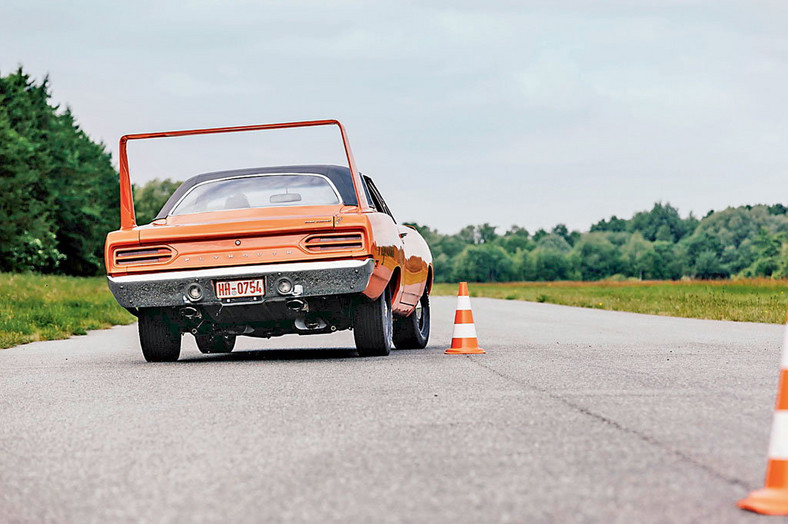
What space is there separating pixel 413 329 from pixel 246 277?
284 centimetres

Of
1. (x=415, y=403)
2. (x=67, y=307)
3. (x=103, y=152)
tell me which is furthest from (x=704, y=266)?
(x=415, y=403)

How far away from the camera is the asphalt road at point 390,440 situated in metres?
3.52

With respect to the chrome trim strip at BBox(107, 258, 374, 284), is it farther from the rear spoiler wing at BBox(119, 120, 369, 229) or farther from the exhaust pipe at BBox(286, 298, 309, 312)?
the rear spoiler wing at BBox(119, 120, 369, 229)

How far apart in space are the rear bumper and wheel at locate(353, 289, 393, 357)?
551mm

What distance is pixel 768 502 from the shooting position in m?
3.35

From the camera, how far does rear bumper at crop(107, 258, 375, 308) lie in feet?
28.2

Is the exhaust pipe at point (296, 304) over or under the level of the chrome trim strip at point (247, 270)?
under

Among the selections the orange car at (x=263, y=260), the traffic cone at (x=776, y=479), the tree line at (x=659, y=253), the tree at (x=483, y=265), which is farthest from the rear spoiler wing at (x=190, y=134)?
the tree at (x=483, y=265)

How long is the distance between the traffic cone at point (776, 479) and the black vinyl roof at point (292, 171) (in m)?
6.00

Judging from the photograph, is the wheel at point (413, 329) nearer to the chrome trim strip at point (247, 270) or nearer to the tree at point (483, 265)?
the chrome trim strip at point (247, 270)

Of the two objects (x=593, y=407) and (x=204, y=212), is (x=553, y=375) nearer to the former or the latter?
(x=593, y=407)

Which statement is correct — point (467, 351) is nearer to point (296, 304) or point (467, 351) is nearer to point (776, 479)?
point (296, 304)

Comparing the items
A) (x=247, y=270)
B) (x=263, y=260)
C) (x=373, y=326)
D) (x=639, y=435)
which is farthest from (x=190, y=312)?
(x=639, y=435)

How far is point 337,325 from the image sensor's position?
9227mm
